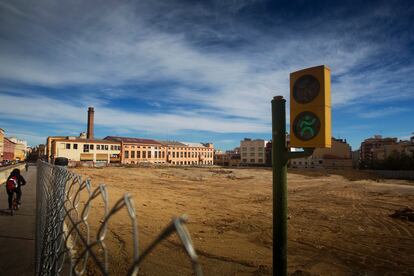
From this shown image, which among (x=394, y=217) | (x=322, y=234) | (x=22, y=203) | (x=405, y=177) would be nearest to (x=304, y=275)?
(x=322, y=234)

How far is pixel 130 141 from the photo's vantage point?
282ft

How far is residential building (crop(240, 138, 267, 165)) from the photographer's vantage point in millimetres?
110000

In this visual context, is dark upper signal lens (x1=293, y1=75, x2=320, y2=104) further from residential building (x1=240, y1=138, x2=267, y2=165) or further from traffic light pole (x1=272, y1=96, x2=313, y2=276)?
residential building (x1=240, y1=138, x2=267, y2=165)

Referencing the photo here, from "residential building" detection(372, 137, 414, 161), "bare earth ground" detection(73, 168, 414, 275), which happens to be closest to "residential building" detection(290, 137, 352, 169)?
"residential building" detection(372, 137, 414, 161)

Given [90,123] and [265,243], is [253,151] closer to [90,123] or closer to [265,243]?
[90,123]

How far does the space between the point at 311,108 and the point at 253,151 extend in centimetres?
11100

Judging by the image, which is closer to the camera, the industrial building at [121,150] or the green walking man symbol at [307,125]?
the green walking man symbol at [307,125]

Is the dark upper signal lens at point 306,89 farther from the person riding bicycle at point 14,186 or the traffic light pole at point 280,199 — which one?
the person riding bicycle at point 14,186

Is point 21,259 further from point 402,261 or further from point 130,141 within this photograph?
point 130,141

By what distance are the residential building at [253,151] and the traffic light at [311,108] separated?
10773 cm

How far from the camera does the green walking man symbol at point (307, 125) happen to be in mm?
2164

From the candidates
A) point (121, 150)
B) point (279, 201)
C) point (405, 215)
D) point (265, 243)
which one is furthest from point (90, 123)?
point (279, 201)

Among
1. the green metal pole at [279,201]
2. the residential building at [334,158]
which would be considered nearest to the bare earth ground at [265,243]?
the green metal pole at [279,201]

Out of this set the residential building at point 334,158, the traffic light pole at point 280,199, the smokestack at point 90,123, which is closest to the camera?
the traffic light pole at point 280,199
